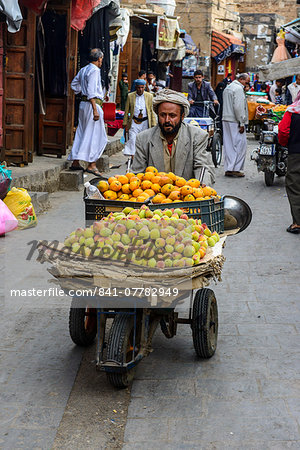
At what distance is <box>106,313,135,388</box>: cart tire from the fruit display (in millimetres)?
399

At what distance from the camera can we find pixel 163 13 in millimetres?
22672

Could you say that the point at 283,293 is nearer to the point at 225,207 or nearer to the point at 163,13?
the point at 225,207

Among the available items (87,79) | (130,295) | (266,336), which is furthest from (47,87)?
(130,295)

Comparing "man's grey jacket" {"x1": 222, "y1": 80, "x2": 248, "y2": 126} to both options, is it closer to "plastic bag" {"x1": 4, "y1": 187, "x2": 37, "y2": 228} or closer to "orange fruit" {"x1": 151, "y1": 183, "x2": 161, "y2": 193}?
"plastic bag" {"x1": 4, "y1": 187, "x2": 37, "y2": 228}

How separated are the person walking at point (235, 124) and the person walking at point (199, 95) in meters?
1.91

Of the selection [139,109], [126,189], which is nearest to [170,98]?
[126,189]

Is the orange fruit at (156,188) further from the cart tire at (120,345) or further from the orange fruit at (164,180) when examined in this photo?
the cart tire at (120,345)

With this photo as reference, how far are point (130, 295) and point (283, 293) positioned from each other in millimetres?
2669

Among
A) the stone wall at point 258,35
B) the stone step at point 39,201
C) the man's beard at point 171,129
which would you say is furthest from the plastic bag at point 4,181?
the stone wall at point 258,35

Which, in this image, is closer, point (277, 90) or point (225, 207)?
point (225, 207)

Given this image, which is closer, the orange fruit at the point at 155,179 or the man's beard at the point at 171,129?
the orange fruit at the point at 155,179

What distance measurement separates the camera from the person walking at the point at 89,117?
1112 cm

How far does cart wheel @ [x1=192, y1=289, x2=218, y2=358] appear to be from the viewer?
14.1 ft

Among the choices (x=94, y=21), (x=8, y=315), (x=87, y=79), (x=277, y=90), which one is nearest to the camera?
(x=8, y=315)
